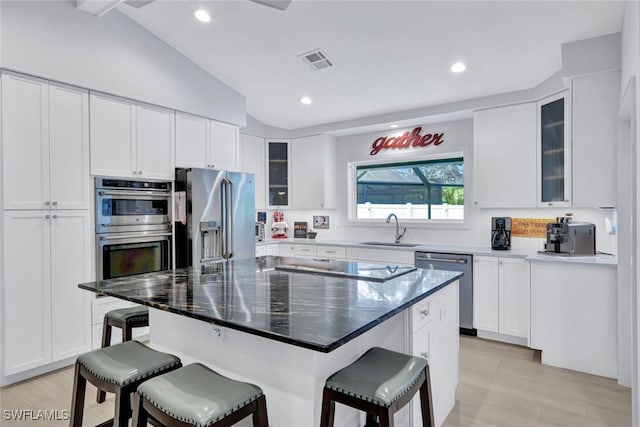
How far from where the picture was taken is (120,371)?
165 cm

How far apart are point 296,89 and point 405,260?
2401 millimetres

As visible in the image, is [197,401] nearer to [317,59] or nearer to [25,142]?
[25,142]

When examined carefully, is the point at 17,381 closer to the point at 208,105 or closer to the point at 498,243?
the point at 208,105

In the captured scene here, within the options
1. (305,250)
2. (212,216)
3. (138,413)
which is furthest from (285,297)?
(305,250)

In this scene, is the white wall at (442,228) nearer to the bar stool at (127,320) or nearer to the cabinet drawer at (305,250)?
the cabinet drawer at (305,250)

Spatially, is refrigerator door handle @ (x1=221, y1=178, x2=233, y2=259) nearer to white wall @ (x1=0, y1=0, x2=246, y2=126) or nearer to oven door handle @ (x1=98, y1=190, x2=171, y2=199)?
oven door handle @ (x1=98, y1=190, x2=171, y2=199)

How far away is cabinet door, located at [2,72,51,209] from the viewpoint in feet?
9.20

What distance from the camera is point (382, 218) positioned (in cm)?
530

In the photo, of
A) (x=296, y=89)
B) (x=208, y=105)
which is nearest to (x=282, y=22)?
(x=296, y=89)

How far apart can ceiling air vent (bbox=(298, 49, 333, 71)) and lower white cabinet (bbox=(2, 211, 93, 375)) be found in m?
2.54

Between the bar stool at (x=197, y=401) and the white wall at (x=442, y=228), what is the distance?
11.7 ft

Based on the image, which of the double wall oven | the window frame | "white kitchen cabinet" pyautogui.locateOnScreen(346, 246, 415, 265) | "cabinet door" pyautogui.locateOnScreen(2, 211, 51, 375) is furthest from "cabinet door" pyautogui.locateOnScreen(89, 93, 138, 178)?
the window frame

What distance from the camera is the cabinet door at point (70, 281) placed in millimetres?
3076

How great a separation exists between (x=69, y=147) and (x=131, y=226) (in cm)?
88
